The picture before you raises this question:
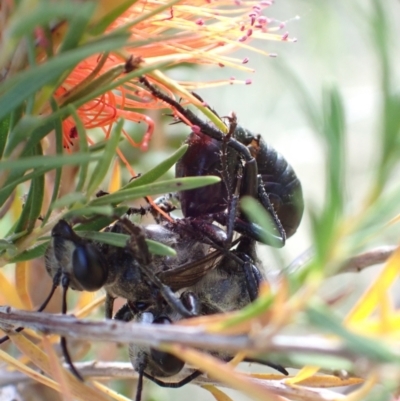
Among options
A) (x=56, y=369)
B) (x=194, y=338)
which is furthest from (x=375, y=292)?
(x=56, y=369)

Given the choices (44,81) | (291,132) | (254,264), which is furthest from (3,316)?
(291,132)

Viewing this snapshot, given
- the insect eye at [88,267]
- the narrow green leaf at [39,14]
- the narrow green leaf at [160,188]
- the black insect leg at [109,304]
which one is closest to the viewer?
the narrow green leaf at [39,14]

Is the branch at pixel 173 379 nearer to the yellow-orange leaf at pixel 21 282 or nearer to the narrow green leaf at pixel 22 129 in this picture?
the yellow-orange leaf at pixel 21 282

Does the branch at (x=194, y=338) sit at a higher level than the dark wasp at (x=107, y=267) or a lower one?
higher

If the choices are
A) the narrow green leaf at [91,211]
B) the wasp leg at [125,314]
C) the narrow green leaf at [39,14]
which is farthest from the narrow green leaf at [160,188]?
the wasp leg at [125,314]

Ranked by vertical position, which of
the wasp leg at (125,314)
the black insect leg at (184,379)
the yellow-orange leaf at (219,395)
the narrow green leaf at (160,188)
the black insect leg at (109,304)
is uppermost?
the narrow green leaf at (160,188)

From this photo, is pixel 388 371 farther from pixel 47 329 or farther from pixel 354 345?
pixel 47 329
